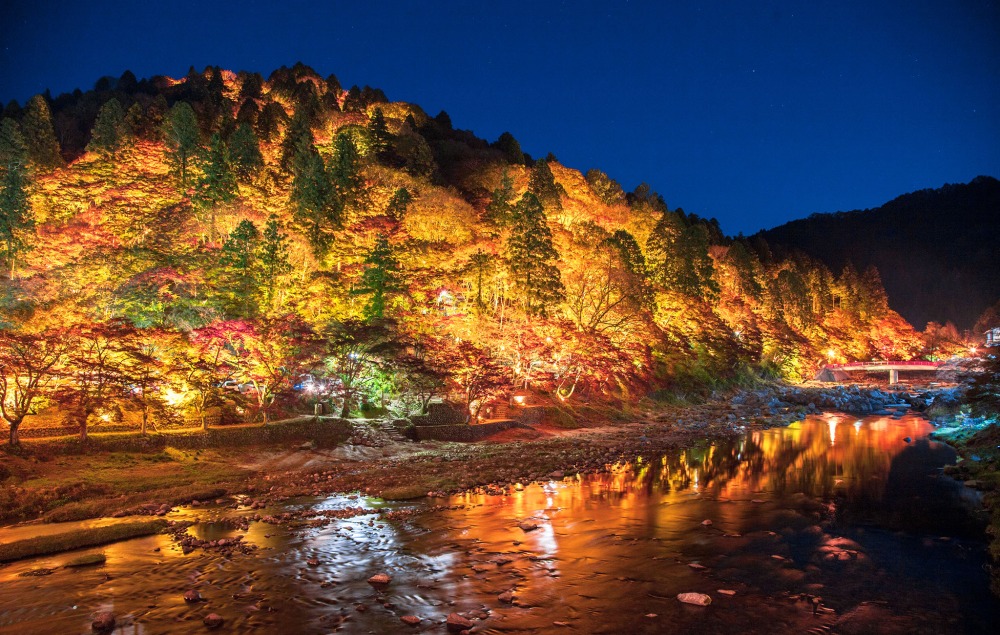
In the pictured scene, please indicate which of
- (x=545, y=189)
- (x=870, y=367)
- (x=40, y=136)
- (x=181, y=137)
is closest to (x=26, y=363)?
(x=181, y=137)

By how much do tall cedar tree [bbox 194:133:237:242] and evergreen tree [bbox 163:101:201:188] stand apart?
3095 mm

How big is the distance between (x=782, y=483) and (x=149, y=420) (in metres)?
20.5

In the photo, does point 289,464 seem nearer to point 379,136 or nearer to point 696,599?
point 696,599

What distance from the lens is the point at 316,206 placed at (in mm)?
32844

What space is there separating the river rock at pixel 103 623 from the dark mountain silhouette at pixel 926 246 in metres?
91.4

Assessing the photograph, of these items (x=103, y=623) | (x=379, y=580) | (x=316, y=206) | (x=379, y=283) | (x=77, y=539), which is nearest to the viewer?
(x=103, y=623)

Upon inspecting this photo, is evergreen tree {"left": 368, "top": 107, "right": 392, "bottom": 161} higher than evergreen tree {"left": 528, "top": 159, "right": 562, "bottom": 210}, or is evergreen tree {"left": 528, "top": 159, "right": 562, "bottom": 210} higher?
evergreen tree {"left": 368, "top": 107, "right": 392, "bottom": 161}

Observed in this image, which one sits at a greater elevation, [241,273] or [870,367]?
[241,273]

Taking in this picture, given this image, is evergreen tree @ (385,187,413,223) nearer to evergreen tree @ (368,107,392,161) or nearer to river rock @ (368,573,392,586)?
evergreen tree @ (368,107,392,161)

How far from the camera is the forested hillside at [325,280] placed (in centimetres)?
1958

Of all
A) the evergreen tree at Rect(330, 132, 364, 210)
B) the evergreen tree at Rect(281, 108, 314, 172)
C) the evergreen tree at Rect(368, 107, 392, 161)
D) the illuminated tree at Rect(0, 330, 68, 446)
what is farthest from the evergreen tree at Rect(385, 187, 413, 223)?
the illuminated tree at Rect(0, 330, 68, 446)

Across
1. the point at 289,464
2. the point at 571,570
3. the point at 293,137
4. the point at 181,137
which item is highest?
the point at 293,137

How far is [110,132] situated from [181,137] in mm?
7594

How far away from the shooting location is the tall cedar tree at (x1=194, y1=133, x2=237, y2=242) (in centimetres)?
3088
